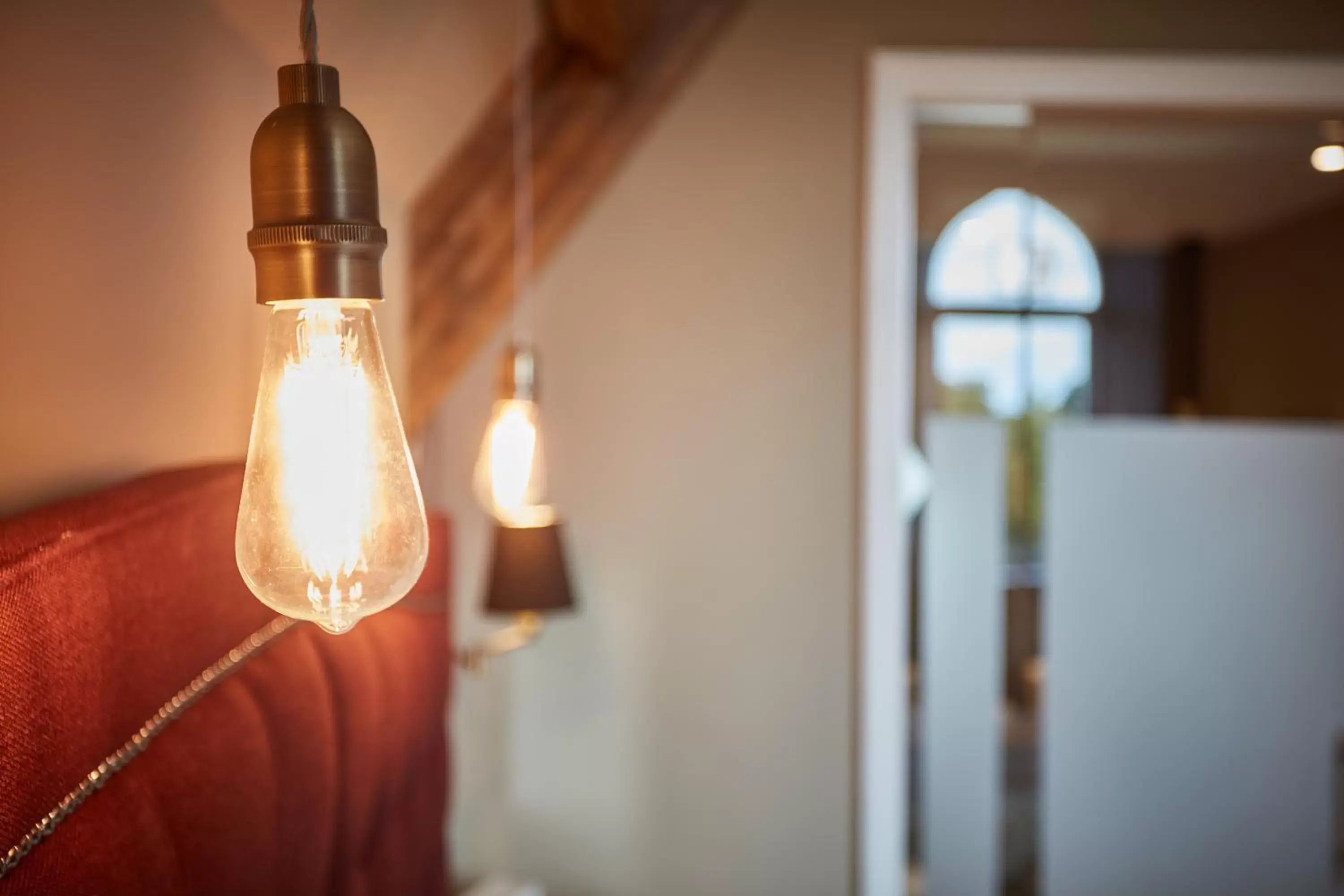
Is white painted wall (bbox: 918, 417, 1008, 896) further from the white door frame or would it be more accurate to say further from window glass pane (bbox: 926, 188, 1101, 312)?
window glass pane (bbox: 926, 188, 1101, 312)

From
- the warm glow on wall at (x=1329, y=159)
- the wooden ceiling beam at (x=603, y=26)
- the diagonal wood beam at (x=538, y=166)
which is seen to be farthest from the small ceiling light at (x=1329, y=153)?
the wooden ceiling beam at (x=603, y=26)

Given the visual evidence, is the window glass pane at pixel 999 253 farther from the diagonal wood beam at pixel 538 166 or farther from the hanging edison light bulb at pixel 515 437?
the hanging edison light bulb at pixel 515 437

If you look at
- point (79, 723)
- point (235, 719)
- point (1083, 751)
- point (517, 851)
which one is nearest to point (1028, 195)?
point (1083, 751)

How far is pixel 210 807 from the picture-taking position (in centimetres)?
83

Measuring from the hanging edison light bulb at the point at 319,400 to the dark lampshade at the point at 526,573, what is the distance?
3.48 ft

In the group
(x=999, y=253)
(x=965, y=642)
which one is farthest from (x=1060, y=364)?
(x=965, y=642)

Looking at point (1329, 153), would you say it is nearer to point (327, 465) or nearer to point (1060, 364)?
point (1060, 364)

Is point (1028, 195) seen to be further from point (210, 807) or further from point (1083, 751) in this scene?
point (210, 807)

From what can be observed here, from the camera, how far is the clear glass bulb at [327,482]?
0.54 metres

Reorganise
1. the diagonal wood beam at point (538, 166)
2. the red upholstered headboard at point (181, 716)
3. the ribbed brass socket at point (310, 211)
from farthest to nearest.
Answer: the diagonal wood beam at point (538, 166), the red upholstered headboard at point (181, 716), the ribbed brass socket at point (310, 211)

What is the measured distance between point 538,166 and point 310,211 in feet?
4.54

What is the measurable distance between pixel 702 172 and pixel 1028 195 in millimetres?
698

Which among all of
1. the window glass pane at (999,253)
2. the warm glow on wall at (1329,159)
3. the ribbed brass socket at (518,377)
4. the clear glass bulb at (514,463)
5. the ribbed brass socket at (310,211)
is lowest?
the clear glass bulb at (514,463)

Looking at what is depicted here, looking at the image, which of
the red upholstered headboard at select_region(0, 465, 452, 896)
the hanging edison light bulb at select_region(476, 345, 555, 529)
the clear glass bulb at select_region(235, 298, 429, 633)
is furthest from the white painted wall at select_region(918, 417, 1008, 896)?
the clear glass bulb at select_region(235, 298, 429, 633)
